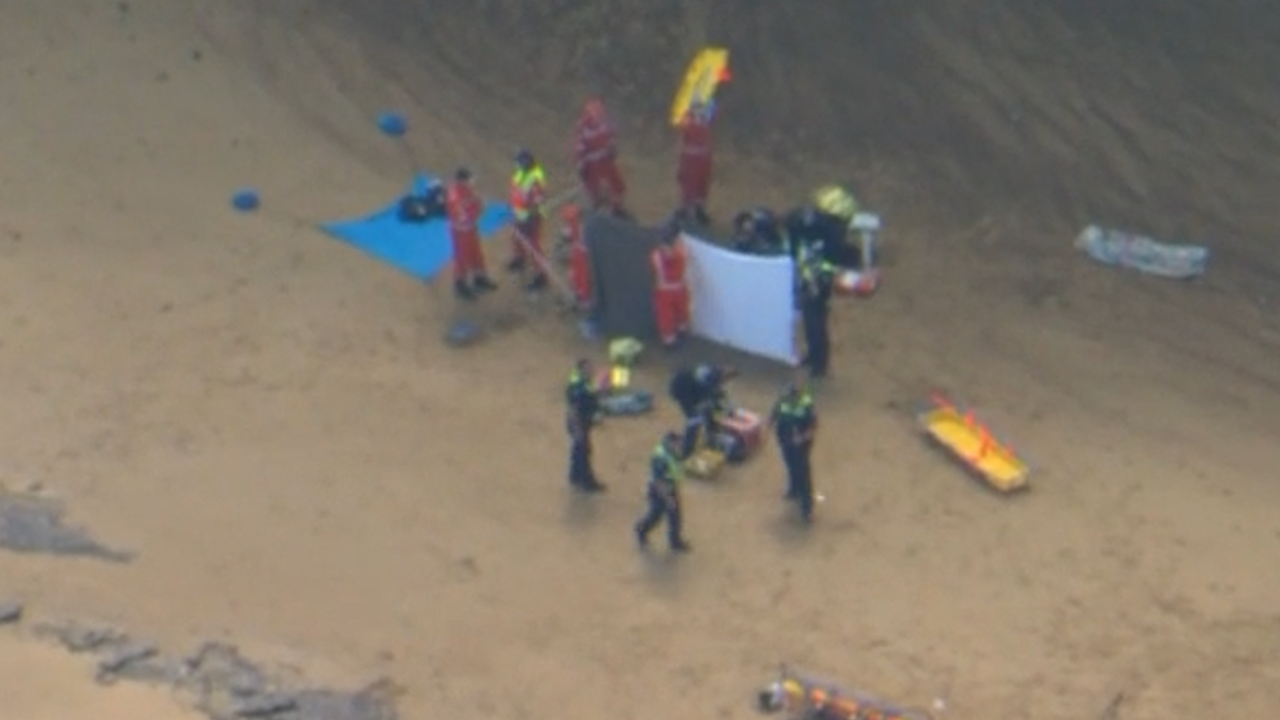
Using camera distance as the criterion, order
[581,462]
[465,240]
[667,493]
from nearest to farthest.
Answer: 1. [667,493]
2. [581,462]
3. [465,240]

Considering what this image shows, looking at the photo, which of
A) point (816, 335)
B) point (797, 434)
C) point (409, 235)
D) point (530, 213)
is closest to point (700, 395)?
point (797, 434)

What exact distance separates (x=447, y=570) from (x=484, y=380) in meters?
2.97

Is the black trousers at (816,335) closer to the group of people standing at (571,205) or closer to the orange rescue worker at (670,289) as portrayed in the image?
the orange rescue worker at (670,289)

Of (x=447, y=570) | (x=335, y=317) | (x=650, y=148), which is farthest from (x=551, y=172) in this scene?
(x=447, y=570)

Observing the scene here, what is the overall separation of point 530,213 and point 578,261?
2.53 ft

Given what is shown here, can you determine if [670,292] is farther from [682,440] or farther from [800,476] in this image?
[800,476]

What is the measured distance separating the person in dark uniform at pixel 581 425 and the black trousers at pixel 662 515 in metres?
0.84

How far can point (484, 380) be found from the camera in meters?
20.7

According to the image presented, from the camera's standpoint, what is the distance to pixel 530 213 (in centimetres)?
2172

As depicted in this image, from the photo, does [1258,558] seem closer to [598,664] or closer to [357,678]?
[598,664]

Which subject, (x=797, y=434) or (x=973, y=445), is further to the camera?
(x=973, y=445)

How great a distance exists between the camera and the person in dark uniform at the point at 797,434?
59.5 ft

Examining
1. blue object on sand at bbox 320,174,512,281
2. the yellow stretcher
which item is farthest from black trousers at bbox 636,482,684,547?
blue object on sand at bbox 320,174,512,281

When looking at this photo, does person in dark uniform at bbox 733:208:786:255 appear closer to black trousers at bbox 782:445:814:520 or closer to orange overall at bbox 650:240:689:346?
orange overall at bbox 650:240:689:346
